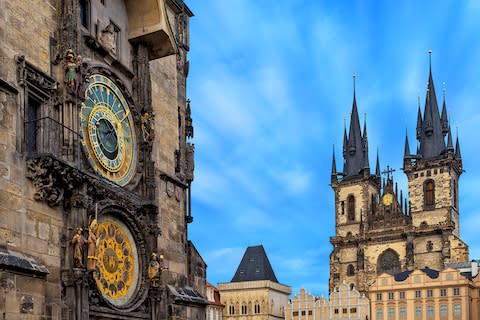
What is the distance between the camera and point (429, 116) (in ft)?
279

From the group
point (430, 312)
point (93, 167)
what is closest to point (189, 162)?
point (93, 167)

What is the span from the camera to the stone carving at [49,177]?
10336mm

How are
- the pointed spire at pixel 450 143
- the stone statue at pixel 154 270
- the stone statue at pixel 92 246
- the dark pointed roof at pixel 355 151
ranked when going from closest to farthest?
1. the stone statue at pixel 92 246
2. the stone statue at pixel 154 270
3. the pointed spire at pixel 450 143
4. the dark pointed roof at pixel 355 151

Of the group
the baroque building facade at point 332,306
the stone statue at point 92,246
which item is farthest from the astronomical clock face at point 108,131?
the baroque building facade at point 332,306

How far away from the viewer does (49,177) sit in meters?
10.5

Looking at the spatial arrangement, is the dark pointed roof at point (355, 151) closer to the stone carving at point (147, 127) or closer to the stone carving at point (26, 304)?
the stone carving at point (147, 127)

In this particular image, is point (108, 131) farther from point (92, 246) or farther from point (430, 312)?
point (430, 312)

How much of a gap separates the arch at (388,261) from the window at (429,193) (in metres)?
6.77

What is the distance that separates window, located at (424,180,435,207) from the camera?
79.5 m

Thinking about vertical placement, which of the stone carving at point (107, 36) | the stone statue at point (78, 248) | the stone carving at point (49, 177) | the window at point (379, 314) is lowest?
the window at point (379, 314)

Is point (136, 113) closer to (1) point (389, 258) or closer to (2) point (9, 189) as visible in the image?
(2) point (9, 189)

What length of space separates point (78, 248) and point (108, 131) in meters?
2.66

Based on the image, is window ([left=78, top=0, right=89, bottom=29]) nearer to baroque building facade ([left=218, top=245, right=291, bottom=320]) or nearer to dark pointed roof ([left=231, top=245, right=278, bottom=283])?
→ baroque building facade ([left=218, top=245, right=291, bottom=320])

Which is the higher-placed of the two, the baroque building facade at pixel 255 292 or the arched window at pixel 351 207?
the arched window at pixel 351 207
